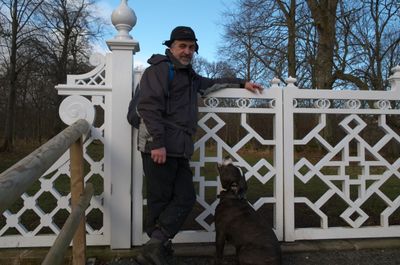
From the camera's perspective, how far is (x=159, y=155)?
123 inches

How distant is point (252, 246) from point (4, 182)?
233cm

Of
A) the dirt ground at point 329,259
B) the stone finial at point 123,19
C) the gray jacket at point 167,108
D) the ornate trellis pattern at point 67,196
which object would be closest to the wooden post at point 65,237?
the gray jacket at point 167,108

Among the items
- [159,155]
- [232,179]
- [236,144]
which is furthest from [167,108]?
[236,144]

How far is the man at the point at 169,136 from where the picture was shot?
127 inches

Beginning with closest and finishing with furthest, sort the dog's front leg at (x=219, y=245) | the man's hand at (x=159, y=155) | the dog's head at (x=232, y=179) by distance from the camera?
the man's hand at (x=159, y=155) < the dog's front leg at (x=219, y=245) < the dog's head at (x=232, y=179)

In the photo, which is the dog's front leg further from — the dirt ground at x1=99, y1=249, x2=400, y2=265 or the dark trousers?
the dark trousers

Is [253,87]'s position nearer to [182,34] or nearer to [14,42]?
[182,34]

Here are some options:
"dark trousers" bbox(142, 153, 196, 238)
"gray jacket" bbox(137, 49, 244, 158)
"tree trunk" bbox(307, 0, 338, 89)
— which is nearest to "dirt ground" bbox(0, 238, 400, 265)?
"dark trousers" bbox(142, 153, 196, 238)

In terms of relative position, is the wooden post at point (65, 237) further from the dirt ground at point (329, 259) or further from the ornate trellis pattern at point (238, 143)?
the ornate trellis pattern at point (238, 143)

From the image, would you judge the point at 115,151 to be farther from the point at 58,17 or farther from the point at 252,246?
the point at 58,17

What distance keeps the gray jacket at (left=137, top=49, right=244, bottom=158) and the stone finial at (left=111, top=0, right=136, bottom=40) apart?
609mm

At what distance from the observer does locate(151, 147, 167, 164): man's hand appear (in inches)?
123

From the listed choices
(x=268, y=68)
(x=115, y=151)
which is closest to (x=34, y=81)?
(x=268, y=68)

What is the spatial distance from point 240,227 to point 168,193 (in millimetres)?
666
